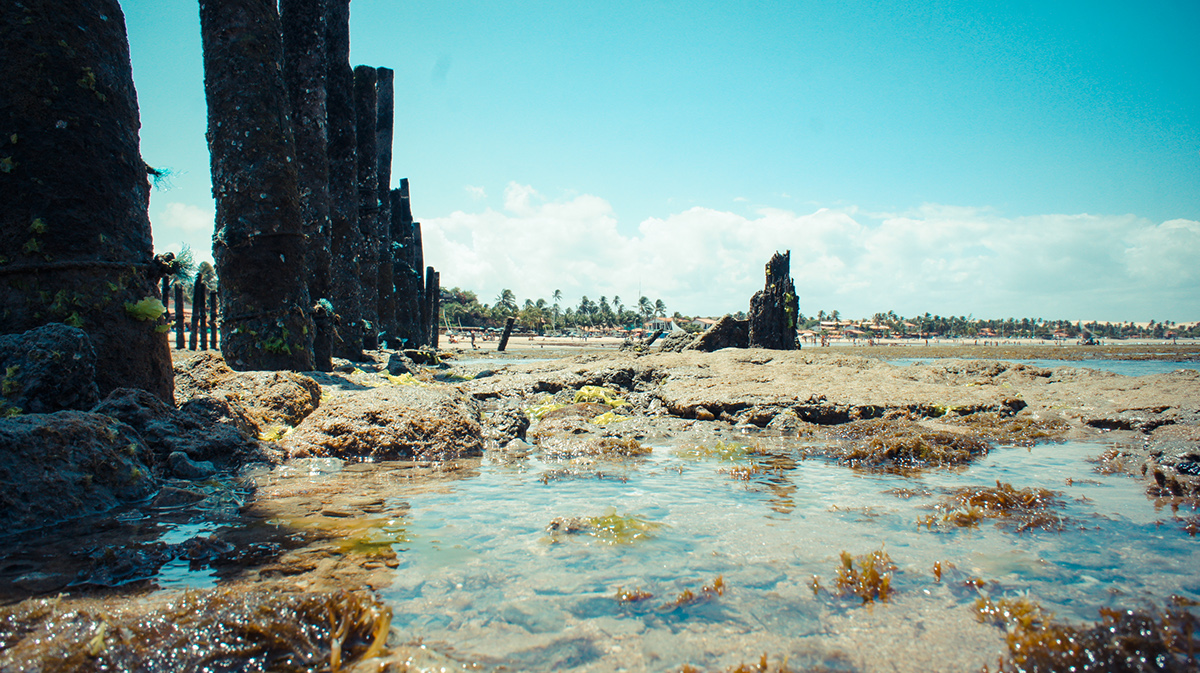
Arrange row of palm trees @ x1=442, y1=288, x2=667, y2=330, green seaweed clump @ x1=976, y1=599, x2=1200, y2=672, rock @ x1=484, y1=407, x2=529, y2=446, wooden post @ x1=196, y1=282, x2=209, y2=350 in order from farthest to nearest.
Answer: row of palm trees @ x1=442, y1=288, x2=667, y2=330 < wooden post @ x1=196, y1=282, x2=209, y2=350 < rock @ x1=484, y1=407, x2=529, y2=446 < green seaweed clump @ x1=976, y1=599, x2=1200, y2=672

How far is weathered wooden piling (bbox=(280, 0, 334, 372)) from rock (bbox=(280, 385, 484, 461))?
391cm

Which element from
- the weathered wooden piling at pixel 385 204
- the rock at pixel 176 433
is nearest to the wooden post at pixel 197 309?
the weathered wooden piling at pixel 385 204

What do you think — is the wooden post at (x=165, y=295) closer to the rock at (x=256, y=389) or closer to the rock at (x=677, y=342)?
the rock at (x=256, y=389)

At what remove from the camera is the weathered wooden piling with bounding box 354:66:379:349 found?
1342cm

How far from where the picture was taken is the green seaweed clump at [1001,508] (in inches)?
135

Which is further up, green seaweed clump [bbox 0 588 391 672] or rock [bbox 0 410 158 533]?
rock [bbox 0 410 158 533]

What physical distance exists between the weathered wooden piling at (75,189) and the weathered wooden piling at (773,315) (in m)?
17.9

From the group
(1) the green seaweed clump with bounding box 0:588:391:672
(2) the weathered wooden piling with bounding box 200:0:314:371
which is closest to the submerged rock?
(1) the green seaweed clump with bounding box 0:588:391:672

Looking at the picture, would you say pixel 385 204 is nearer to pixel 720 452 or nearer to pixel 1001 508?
pixel 720 452

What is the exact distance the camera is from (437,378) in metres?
11.5

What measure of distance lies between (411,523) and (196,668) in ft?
5.09

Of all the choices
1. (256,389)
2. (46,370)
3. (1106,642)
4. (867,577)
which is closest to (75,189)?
(46,370)

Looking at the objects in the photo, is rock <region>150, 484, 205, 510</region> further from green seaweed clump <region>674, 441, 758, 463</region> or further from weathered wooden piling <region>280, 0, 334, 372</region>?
weathered wooden piling <region>280, 0, 334, 372</region>

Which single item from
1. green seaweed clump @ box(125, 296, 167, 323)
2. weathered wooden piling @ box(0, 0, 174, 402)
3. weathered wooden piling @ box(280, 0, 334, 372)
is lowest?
green seaweed clump @ box(125, 296, 167, 323)
